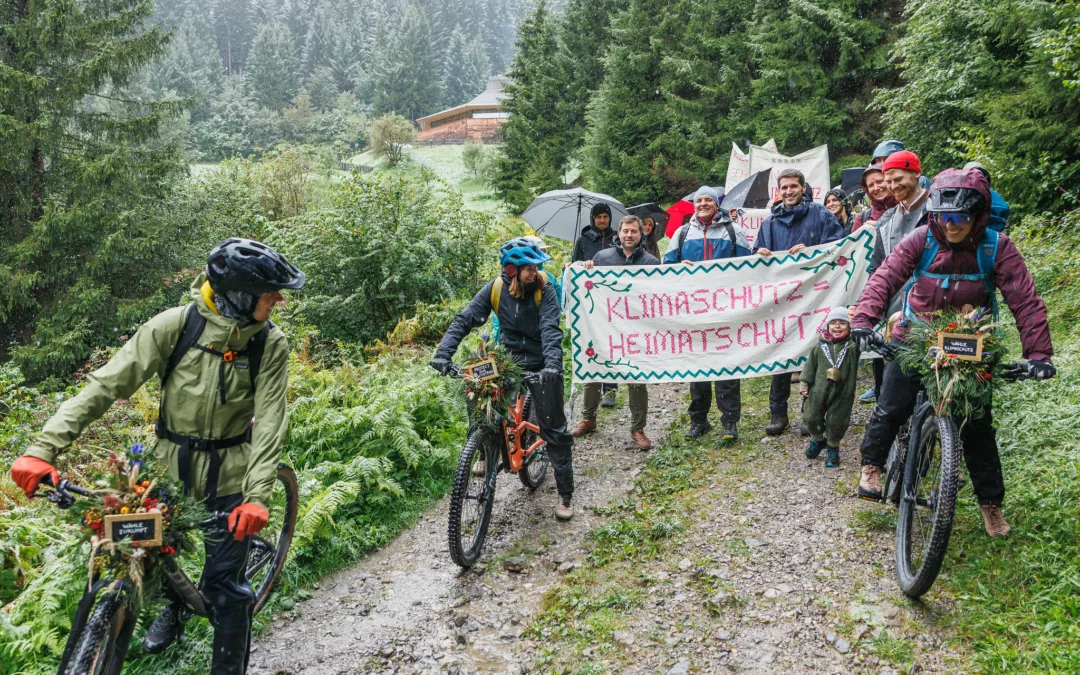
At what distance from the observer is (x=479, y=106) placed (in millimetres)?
74375

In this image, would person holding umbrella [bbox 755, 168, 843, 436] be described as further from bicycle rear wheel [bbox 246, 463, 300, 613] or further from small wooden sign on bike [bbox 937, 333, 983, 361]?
bicycle rear wheel [bbox 246, 463, 300, 613]

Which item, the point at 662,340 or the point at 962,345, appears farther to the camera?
the point at 662,340

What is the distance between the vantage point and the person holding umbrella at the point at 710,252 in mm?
7391

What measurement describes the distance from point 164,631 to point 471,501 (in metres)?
2.25

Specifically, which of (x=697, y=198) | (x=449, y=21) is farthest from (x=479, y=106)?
(x=697, y=198)

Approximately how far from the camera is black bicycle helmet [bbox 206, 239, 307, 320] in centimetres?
326

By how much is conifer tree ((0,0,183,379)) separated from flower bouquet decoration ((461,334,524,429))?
639 inches

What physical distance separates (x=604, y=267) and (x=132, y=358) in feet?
16.7

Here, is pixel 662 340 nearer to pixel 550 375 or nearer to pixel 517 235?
pixel 550 375

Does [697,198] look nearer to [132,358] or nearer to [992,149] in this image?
[132,358]

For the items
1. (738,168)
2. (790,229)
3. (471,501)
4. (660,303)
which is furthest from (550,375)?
(738,168)

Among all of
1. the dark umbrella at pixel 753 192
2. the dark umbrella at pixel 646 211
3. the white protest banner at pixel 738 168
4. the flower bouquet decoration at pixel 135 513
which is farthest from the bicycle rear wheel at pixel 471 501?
the white protest banner at pixel 738 168

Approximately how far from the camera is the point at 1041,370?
377 centimetres

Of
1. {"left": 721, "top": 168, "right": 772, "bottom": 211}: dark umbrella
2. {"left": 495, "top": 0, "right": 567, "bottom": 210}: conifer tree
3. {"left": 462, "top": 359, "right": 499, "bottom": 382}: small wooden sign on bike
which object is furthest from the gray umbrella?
{"left": 495, "top": 0, "right": 567, "bottom": 210}: conifer tree
